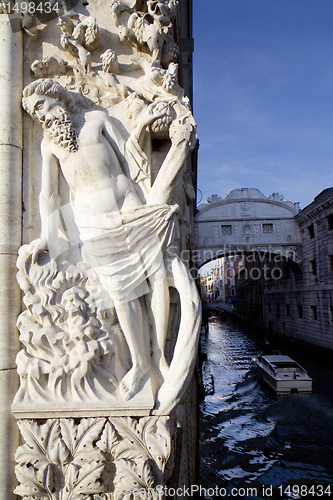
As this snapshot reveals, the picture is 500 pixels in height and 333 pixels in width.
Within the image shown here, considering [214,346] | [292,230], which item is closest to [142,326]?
[292,230]

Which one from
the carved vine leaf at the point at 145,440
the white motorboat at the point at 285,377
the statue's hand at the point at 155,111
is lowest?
the white motorboat at the point at 285,377

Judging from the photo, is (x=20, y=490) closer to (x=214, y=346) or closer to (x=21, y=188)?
(x=21, y=188)

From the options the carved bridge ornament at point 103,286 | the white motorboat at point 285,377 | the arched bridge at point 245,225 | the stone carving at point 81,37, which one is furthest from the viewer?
the arched bridge at point 245,225

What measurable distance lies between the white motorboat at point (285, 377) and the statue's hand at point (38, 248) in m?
12.9

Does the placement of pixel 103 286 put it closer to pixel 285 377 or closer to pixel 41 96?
pixel 41 96

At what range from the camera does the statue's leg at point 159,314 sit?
260cm

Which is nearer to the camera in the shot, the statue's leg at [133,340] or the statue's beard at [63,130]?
the statue's leg at [133,340]

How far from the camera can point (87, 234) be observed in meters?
2.61

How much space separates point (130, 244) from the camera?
2.53 meters

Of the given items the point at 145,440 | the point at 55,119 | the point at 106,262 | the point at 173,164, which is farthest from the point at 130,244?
the point at 145,440

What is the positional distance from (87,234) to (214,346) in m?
26.3

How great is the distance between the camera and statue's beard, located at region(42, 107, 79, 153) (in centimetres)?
265

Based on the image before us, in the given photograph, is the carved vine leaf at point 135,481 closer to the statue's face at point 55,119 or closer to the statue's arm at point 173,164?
the statue's arm at point 173,164

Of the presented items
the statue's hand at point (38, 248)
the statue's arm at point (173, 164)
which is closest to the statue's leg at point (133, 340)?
the statue's hand at point (38, 248)
